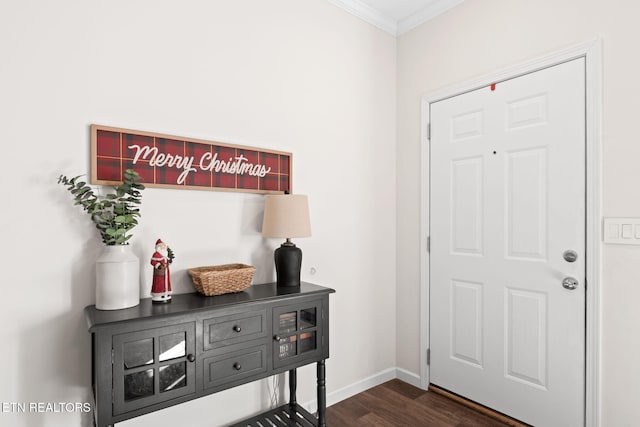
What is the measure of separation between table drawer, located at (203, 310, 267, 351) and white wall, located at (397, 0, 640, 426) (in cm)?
141

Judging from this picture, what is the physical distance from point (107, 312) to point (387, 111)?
2.27 m

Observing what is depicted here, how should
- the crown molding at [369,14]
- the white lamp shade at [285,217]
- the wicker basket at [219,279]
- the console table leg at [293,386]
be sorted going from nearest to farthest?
the wicker basket at [219,279]
the white lamp shade at [285,217]
the console table leg at [293,386]
the crown molding at [369,14]

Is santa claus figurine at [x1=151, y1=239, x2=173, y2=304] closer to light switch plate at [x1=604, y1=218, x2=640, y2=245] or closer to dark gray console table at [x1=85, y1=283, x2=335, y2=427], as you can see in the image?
dark gray console table at [x1=85, y1=283, x2=335, y2=427]

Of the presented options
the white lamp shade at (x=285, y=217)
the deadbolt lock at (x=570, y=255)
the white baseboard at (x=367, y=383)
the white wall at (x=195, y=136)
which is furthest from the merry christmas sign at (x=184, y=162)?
the deadbolt lock at (x=570, y=255)

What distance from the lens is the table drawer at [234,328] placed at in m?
1.58

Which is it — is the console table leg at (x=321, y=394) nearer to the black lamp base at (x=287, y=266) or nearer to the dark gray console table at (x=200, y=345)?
the dark gray console table at (x=200, y=345)

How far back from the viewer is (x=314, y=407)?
90.2 inches

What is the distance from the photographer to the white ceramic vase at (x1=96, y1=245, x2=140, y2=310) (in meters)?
1.46

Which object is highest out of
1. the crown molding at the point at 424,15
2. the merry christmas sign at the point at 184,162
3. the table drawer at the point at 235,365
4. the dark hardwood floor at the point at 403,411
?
the crown molding at the point at 424,15

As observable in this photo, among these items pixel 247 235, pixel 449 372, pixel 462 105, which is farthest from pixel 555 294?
pixel 247 235

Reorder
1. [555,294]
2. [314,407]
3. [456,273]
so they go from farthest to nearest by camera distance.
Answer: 1. [456,273]
2. [314,407]
3. [555,294]

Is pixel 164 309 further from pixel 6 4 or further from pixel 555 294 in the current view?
pixel 555 294

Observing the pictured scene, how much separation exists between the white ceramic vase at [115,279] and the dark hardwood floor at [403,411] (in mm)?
1446

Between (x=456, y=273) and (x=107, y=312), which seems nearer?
(x=107, y=312)
